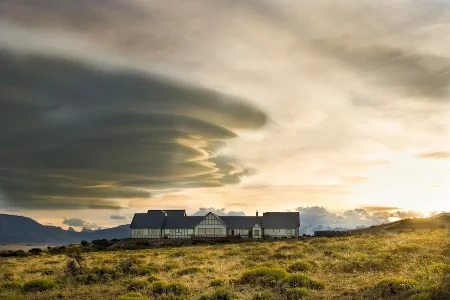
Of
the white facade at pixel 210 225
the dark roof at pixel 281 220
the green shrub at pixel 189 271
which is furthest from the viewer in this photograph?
the dark roof at pixel 281 220

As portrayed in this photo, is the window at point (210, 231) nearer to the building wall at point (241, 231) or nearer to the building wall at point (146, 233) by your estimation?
the building wall at point (241, 231)

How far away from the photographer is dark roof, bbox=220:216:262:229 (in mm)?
112188

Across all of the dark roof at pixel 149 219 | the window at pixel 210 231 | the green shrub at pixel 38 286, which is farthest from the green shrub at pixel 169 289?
the dark roof at pixel 149 219

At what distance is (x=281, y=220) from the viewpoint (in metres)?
113

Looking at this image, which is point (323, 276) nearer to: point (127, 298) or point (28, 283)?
point (127, 298)

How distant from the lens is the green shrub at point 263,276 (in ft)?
68.8

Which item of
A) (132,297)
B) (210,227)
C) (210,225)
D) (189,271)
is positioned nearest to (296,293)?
(132,297)

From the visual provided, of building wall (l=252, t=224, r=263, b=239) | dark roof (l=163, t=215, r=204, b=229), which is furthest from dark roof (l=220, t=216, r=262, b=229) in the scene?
dark roof (l=163, t=215, r=204, b=229)

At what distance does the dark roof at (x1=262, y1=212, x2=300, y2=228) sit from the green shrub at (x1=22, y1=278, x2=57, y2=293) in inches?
3592

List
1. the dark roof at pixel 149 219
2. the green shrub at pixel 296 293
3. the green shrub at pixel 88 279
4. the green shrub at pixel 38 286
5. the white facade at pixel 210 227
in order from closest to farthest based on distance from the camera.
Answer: the green shrub at pixel 296 293
the green shrub at pixel 38 286
the green shrub at pixel 88 279
the white facade at pixel 210 227
the dark roof at pixel 149 219

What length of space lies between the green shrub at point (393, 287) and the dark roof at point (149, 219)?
334 feet

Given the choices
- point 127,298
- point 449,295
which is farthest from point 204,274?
point 449,295

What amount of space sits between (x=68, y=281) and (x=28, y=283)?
223 centimetres

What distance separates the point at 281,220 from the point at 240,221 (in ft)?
35.5
